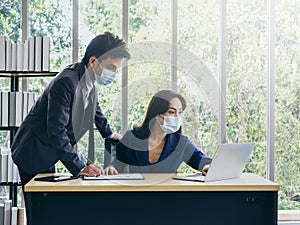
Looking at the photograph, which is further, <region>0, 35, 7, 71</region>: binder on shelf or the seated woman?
<region>0, 35, 7, 71</region>: binder on shelf

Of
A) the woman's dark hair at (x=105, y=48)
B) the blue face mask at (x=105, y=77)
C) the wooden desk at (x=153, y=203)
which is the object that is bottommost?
the wooden desk at (x=153, y=203)

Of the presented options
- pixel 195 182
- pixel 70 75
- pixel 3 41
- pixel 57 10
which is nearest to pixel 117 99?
pixel 70 75

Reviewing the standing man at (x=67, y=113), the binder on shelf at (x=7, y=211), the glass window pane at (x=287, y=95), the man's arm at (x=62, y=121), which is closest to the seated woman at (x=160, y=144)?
the standing man at (x=67, y=113)

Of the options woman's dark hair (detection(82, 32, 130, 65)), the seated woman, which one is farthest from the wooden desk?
woman's dark hair (detection(82, 32, 130, 65))

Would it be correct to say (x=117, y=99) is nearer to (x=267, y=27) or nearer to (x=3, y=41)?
(x=3, y=41)

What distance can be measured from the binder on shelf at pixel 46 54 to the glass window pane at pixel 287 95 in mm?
1698

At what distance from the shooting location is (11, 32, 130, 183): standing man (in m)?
2.51

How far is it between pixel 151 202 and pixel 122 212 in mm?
133

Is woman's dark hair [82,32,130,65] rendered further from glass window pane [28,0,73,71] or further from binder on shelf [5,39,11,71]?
glass window pane [28,0,73,71]

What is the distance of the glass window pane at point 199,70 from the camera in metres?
2.76

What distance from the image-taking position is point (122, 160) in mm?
2729

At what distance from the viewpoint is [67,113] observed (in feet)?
8.40

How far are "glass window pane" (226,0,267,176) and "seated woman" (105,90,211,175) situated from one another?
4.04 ft

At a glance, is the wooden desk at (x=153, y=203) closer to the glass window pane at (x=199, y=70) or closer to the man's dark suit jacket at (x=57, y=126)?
the man's dark suit jacket at (x=57, y=126)
